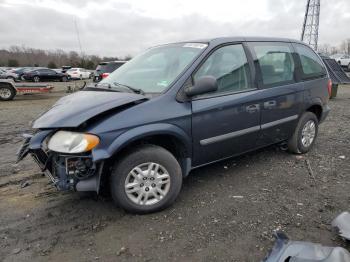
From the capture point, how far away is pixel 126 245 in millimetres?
2736

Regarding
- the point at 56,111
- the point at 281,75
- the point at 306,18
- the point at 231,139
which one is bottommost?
the point at 231,139

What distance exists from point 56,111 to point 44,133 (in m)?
0.26

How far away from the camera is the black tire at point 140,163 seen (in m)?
2.97

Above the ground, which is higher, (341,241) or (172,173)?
(172,173)

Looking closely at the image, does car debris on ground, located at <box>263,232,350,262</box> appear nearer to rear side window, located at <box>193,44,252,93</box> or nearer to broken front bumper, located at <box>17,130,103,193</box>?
broken front bumper, located at <box>17,130,103,193</box>

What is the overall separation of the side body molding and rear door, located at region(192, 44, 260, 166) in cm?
19

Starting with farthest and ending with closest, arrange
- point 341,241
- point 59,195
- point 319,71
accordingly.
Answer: point 319,71 < point 59,195 < point 341,241

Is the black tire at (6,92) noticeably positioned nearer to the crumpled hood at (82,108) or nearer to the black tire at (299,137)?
the crumpled hood at (82,108)

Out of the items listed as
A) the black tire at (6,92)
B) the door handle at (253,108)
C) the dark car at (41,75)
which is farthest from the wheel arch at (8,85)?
the dark car at (41,75)

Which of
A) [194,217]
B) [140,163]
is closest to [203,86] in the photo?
[140,163]

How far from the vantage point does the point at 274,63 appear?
4.27 meters

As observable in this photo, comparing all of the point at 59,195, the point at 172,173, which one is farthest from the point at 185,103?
the point at 59,195

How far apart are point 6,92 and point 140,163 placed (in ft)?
44.5

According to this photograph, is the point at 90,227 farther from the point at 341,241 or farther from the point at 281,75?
the point at 281,75
